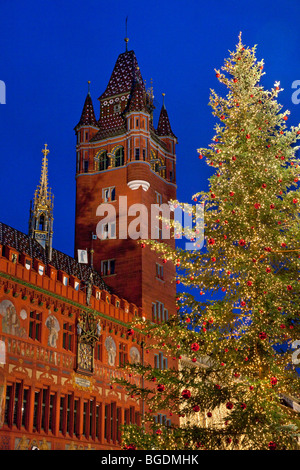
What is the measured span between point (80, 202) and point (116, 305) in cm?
1253

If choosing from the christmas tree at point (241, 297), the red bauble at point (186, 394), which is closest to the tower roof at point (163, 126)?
the christmas tree at point (241, 297)

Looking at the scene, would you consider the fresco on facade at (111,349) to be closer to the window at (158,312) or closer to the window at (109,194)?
the window at (158,312)

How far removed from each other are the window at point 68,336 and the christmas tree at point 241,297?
18038 millimetres

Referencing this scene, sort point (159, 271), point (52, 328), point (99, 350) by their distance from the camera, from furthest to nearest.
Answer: point (159, 271)
point (99, 350)
point (52, 328)

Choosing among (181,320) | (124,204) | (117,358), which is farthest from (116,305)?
(181,320)

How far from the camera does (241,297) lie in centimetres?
2050

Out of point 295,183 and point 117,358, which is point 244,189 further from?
point 117,358

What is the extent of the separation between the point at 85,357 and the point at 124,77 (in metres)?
29.6

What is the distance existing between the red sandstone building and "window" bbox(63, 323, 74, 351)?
65mm

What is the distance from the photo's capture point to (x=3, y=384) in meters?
32.5

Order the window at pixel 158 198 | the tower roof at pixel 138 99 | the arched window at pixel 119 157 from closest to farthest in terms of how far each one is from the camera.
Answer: the tower roof at pixel 138 99 < the window at pixel 158 198 < the arched window at pixel 119 157

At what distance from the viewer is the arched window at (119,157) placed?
54.3m

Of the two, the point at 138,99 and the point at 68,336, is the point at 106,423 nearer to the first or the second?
the point at 68,336

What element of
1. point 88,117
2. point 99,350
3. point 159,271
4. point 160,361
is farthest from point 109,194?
point 99,350
